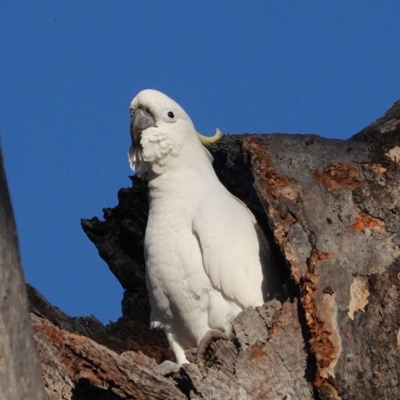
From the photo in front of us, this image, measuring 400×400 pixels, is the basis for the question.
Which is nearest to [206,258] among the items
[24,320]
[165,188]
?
[165,188]

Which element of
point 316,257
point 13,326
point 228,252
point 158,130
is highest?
point 158,130

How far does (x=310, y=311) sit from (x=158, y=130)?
4.81 feet

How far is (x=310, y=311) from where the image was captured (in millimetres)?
4379

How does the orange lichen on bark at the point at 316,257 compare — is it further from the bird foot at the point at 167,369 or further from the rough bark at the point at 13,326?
the rough bark at the point at 13,326

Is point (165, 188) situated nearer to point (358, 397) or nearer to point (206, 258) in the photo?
point (206, 258)

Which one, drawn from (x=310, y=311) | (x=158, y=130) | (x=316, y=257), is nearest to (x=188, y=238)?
(x=158, y=130)

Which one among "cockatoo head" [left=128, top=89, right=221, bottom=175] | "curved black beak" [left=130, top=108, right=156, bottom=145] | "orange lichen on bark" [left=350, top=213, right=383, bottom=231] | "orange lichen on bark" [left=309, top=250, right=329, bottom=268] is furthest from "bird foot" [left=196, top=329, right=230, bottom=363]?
"curved black beak" [left=130, top=108, right=156, bottom=145]

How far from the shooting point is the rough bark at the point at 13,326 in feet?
9.87

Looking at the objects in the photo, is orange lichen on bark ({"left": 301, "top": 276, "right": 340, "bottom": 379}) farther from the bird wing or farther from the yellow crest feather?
the yellow crest feather

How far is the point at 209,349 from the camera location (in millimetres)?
4465

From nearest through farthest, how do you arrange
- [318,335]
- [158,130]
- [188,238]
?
[318,335] → [188,238] → [158,130]

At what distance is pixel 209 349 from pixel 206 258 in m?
0.62

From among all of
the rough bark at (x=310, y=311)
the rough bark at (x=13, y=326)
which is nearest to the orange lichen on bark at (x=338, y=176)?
the rough bark at (x=310, y=311)

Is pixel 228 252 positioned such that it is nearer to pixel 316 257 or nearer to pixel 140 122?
pixel 316 257
